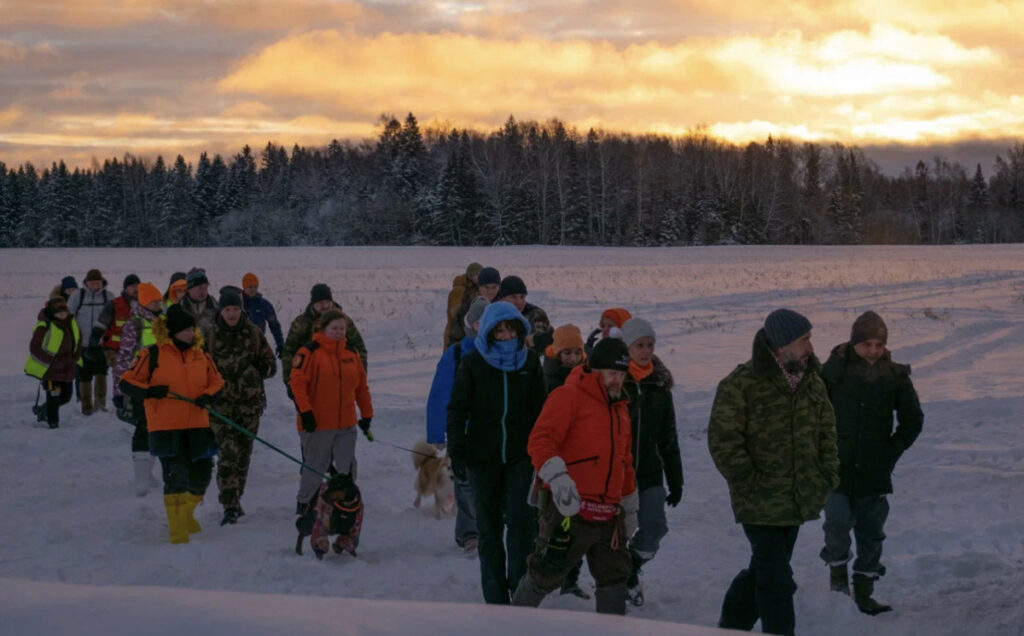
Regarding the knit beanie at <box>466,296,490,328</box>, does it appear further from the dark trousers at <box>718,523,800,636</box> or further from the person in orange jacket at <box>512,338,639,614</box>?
the dark trousers at <box>718,523,800,636</box>

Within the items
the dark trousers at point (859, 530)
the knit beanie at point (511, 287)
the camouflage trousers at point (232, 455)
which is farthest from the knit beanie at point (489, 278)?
the dark trousers at point (859, 530)

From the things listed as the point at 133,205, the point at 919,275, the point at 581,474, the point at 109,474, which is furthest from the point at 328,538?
the point at 133,205

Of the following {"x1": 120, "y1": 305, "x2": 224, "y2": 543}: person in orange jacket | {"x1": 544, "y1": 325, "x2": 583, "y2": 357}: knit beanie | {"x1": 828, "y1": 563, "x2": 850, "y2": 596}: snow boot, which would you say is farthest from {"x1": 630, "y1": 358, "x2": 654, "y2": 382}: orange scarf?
{"x1": 120, "y1": 305, "x2": 224, "y2": 543}: person in orange jacket

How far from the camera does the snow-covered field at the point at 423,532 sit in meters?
3.34

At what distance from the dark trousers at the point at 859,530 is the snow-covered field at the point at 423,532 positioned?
0.78 feet

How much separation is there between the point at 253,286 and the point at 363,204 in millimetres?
71751

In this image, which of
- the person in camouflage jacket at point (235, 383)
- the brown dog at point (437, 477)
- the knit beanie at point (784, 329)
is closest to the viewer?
the knit beanie at point (784, 329)

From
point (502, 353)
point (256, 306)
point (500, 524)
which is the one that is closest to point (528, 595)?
point (500, 524)

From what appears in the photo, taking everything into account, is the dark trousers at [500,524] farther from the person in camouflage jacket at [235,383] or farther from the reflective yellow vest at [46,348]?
the reflective yellow vest at [46,348]

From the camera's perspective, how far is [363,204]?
8262 cm

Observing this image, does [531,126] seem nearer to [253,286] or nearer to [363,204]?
[363,204]

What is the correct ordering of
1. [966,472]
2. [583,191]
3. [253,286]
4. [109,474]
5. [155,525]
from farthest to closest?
[583,191] → [253,286] → [109,474] → [966,472] → [155,525]

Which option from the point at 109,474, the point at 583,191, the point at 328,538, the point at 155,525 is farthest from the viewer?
the point at 583,191

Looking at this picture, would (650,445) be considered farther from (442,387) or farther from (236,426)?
(236,426)
